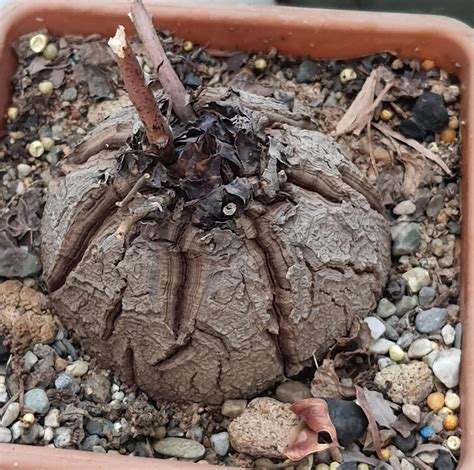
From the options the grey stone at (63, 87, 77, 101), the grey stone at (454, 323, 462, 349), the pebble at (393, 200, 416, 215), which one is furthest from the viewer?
the grey stone at (63, 87, 77, 101)

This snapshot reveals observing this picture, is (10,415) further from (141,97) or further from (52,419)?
(141,97)

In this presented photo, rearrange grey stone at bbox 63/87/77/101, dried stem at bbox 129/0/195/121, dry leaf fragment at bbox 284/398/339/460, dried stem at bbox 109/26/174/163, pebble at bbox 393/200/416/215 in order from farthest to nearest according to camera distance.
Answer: grey stone at bbox 63/87/77/101 < pebble at bbox 393/200/416/215 < dry leaf fragment at bbox 284/398/339/460 < dried stem at bbox 129/0/195/121 < dried stem at bbox 109/26/174/163

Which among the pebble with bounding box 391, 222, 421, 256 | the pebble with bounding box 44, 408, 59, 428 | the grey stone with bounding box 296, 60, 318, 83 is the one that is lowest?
the pebble with bounding box 391, 222, 421, 256

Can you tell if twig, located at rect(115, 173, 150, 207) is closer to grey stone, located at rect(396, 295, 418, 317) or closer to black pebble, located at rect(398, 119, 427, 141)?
grey stone, located at rect(396, 295, 418, 317)

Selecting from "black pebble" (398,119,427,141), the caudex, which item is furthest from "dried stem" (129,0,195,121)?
"black pebble" (398,119,427,141)

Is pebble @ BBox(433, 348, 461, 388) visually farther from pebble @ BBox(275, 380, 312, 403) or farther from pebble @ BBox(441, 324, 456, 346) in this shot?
pebble @ BBox(275, 380, 312, 403)

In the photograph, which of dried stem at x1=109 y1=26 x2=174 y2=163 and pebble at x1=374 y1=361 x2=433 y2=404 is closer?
dried stem at x1=109 y1=26 x2=174 y2=163

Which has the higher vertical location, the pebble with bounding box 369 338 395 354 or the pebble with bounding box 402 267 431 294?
the pebble with bounding box 402 267 431 294

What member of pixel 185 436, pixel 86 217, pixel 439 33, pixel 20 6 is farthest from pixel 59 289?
pixel 439 33
